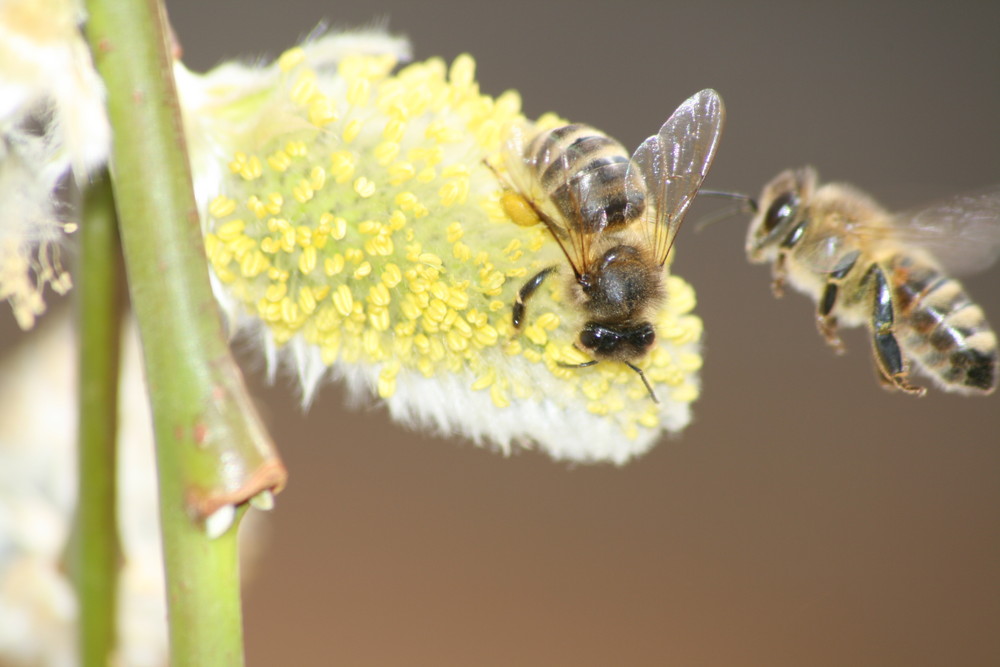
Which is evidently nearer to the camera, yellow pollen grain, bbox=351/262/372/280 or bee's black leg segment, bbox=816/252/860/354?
yellow pollen grain, bbox=351/262/372/280

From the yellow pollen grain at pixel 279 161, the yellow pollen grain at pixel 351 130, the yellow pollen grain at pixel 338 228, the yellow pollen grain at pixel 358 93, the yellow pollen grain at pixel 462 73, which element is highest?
the yellow pollen grain at pixel 462 73

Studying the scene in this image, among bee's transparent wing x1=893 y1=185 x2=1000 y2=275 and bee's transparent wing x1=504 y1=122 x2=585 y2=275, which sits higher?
bee's transparent wing x1=504 y1=122 x2=585 y2=275

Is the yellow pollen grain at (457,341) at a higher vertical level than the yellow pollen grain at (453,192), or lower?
lower

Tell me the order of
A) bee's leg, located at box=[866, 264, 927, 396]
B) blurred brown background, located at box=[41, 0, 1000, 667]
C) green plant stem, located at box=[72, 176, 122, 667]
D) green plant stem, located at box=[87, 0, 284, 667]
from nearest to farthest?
green plant stem, located at box=[87, 0, 284, 667], green plant stem, located at box=[72, 176, 122, 667], bee's leg, located at box=[866, 264, 927, 396], blurred brown background, located at box=[41, 0, 1000, 667]

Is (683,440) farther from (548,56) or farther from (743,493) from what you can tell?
(548,56)

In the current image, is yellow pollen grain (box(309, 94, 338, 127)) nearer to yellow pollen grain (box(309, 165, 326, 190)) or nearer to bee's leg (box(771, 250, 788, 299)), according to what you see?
yellow pollen grain (box(309, 165, 326, 190))

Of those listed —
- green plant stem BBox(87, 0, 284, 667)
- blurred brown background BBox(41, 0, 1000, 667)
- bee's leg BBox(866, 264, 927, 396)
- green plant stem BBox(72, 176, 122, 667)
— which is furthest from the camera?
blurred brown background BBox(41, 0, 1000, 667)

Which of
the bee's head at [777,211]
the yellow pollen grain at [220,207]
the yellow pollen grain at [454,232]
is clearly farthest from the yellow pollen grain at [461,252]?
the bee's head at [777,211]

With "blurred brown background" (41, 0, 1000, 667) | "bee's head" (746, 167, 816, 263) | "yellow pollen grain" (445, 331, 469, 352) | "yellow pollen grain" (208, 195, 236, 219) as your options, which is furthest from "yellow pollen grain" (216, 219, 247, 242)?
"blurred brown background" (41, 0, 1000, 667)

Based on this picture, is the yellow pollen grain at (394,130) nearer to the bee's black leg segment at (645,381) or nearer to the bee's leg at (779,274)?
the bee's black leg segment at (645,381)
